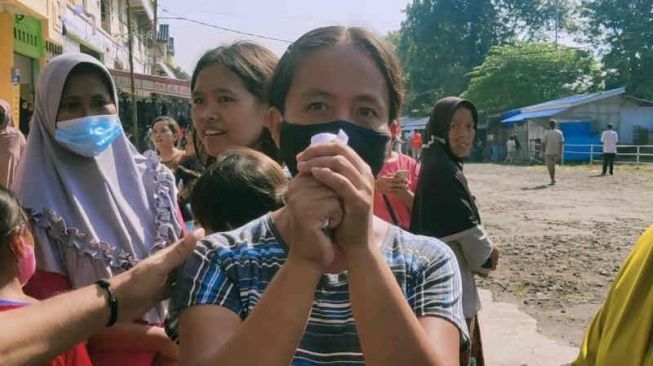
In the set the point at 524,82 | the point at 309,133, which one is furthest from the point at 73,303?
the point at 524,82

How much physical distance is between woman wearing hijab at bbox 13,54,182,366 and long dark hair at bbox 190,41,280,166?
0.51m

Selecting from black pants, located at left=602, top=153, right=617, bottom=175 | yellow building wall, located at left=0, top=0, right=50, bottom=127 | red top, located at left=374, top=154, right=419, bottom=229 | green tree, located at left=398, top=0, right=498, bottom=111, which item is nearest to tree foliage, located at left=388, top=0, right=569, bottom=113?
green tree, located at left=398, top=0, right=498, bottom=111

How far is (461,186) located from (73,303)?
2413 millimetres

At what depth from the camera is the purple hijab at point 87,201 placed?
2.00m

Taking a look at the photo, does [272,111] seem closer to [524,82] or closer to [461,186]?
[461,186]

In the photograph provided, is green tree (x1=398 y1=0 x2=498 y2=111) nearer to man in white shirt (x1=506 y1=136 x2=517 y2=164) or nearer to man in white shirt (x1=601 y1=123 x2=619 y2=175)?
man in white shirt (x1=506 y1=136 x2=517 y2=164)

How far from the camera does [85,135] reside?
2193 mm

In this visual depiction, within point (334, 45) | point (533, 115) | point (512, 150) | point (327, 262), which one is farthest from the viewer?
point (512, 150)

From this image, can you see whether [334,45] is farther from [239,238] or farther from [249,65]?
[249,65]

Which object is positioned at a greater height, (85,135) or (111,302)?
(85,135)

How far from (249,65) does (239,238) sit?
4.63 feet

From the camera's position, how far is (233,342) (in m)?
1.26

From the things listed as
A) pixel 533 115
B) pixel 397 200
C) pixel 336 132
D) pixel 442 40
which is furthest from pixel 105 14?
pixel 442 40

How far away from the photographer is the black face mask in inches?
57.8
